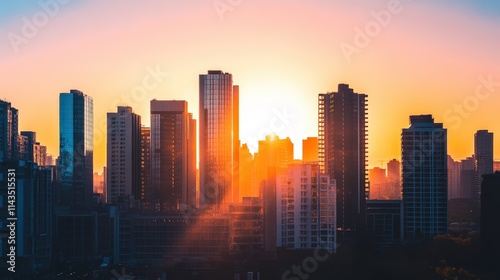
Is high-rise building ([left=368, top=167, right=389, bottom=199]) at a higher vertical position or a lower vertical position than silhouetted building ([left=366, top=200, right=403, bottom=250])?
higher

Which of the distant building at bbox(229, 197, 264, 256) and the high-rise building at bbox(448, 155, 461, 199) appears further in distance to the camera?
the high-rise building at bbox(448, 155, 461, 199)

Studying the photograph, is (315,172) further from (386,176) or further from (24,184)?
(386,176)

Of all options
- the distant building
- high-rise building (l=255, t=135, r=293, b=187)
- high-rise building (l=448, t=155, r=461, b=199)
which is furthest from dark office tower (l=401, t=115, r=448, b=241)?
high-rise building (l=448, t=155, r=461, b=199)

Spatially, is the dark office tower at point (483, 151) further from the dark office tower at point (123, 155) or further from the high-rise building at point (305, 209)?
the dark office tower at point (123, 155)

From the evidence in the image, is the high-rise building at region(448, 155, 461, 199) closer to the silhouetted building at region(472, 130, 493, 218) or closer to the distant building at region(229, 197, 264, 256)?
the silhouetted building at region(472, 130, 493, 218)

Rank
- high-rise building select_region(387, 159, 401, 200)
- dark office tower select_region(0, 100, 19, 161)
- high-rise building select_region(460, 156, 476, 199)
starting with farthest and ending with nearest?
high-rise building select_region(460, 156, 476, 199) < high-rise building select_region(387, 159, 401, 200) < dark office tower select_region(0, 100, 19, 161)

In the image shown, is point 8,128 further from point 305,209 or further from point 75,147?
point 305,209

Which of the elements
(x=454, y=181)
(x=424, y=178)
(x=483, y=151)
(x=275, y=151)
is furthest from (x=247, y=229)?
(x=454, y=181)

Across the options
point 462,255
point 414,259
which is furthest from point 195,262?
point 462,255
